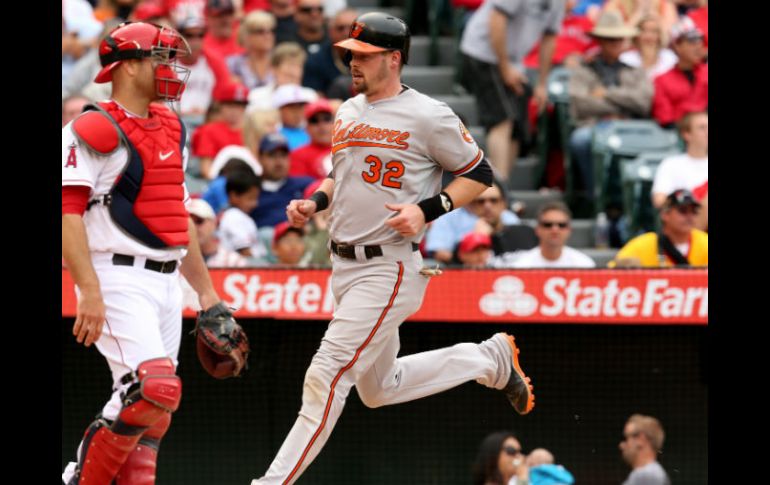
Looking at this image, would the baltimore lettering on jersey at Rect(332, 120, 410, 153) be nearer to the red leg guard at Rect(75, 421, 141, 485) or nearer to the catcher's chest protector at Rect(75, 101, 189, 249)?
the catcher's chest protector at Rect(75, 101, 189, 249)

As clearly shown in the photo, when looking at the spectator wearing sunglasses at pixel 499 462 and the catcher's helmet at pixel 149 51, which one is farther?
the spectator wearing sunglasses at pixel 499 462

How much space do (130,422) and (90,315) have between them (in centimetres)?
46

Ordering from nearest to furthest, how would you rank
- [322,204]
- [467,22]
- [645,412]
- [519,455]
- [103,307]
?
1. [103,307]
2. [322,204]
3. [519,455]
4. [645,412]
5. [467,22]

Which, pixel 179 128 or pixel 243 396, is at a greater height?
pixel 179 128

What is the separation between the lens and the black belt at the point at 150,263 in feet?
17.4

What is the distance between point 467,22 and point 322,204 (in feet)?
19.3

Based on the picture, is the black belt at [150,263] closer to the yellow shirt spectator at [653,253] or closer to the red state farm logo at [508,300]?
the red state farm logo at [508,300]

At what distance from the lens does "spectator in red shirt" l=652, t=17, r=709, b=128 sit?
10352 mm

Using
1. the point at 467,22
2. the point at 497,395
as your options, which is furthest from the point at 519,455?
the point at 467,22

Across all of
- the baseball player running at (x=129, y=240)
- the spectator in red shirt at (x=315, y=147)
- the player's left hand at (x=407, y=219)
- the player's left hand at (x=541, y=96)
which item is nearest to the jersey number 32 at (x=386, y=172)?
the player's left hand at (x=407, y=219)

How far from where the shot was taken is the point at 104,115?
527 cm

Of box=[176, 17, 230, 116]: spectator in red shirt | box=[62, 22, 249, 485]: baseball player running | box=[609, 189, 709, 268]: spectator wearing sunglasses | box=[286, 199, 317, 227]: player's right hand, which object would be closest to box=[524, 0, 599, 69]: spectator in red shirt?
box=[176, 17, 230, 116]: spectator in red shirt

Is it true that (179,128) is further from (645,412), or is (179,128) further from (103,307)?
(645,412)

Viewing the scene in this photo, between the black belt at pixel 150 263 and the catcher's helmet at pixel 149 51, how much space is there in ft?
2.18
